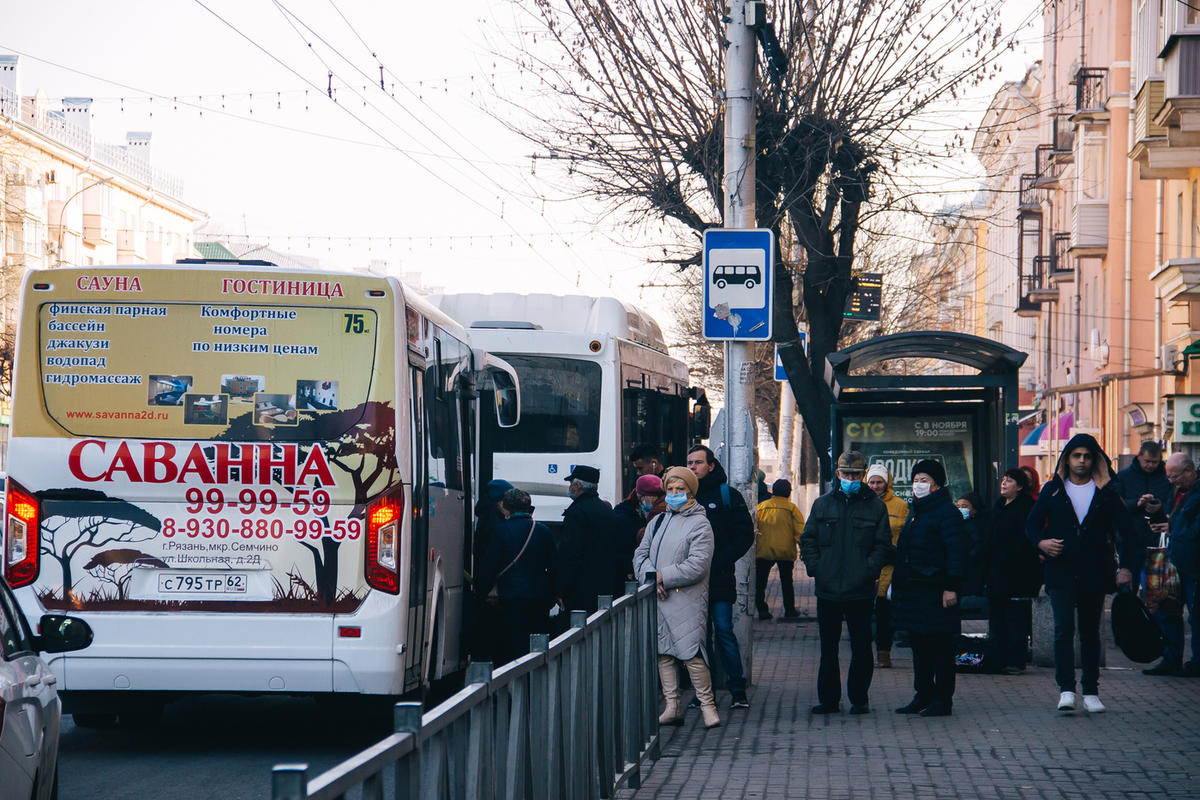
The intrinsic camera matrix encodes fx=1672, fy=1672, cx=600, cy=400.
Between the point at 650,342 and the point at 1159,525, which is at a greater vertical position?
the point at 650,342

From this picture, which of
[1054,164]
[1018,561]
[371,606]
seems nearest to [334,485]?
[371,606]

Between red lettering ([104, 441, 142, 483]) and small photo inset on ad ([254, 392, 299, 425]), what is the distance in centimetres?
68

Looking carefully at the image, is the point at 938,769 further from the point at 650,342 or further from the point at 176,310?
the point at 650,342

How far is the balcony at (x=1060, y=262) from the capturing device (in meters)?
44.8

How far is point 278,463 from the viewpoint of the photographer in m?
8.88

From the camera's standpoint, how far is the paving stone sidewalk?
27.3 ft

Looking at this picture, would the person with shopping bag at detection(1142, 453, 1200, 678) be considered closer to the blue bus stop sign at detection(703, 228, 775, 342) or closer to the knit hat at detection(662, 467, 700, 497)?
the blue bus stop sign at detection(703, 228, 775, 342)

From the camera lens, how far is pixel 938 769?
29.2 feet

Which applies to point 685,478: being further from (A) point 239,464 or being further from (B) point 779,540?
(B) point 779,540

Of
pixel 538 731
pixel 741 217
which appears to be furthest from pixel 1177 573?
pixel 538 731

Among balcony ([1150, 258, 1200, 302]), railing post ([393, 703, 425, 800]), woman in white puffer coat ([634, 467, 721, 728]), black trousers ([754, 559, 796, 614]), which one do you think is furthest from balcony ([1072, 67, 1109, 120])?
railing post ([393, 703, 425, 800])

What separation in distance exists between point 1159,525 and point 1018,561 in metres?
2.47

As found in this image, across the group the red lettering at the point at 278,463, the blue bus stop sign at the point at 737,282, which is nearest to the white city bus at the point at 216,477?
the red lettering at the point at 278,463

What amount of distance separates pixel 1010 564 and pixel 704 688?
13.4 feet
